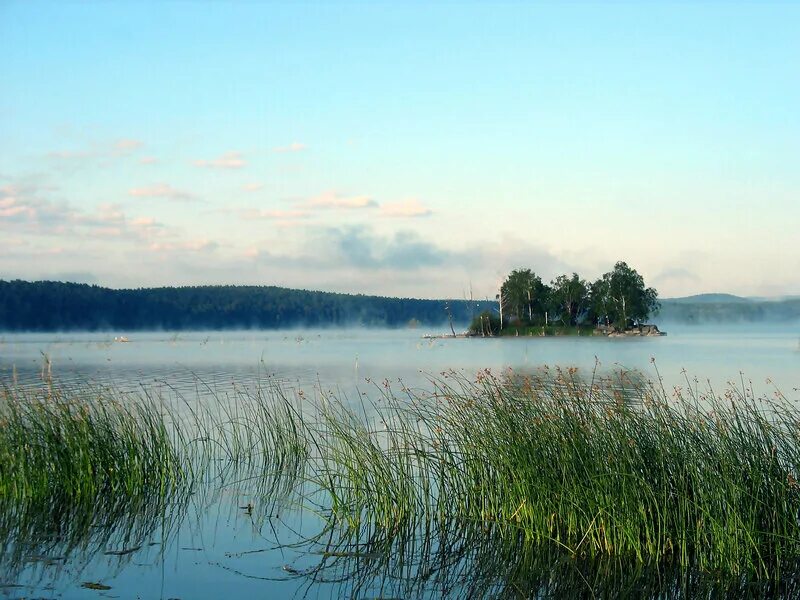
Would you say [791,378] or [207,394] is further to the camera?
[791,378]

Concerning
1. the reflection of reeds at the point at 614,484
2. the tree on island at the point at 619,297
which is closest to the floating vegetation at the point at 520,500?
the reflection of reeds at the point at 614,484

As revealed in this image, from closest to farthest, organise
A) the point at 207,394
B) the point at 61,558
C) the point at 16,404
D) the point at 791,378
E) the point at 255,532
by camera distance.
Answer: the point at 61,558
the point at 255,532
the point at 16,404
the point at 207,394
the point at 791,378

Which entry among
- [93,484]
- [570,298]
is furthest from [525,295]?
[93,484]

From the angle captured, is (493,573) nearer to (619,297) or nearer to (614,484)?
(614,484)

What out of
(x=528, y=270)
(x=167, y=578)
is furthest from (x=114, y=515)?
(x=528, y=270)

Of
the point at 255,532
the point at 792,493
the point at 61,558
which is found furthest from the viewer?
the point at 255,532

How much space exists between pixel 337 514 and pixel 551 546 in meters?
2.50

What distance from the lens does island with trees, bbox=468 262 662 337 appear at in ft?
316

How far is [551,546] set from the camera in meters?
8.00

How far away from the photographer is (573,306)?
326 feet

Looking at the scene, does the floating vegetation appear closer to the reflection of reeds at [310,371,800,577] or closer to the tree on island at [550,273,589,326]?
the reflection of reeds at [310,371,800,577]

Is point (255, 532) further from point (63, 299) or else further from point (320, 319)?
point (320, 319)

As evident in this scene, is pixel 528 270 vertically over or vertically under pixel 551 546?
over

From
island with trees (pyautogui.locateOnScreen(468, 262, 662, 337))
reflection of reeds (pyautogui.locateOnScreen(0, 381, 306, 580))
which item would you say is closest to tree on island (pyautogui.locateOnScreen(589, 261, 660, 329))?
island with trees (pyautogui.locateOnScreen(468, 262, 662, 337))
